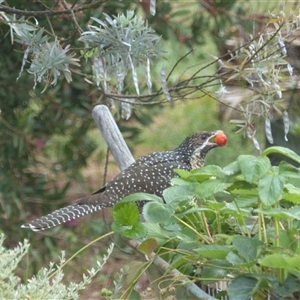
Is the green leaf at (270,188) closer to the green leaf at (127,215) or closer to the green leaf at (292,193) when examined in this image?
the green leaf at (292,193)

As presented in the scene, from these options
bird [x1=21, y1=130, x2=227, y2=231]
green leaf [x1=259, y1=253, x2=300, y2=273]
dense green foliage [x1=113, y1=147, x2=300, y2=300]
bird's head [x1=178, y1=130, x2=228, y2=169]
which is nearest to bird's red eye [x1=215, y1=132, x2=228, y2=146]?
bird's head [x1=178, y1=130, x2=228, y2=169]

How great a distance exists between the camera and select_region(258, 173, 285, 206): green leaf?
1.74m

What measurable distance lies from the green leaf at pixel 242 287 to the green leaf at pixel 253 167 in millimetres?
210

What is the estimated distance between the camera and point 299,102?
13.5 ft

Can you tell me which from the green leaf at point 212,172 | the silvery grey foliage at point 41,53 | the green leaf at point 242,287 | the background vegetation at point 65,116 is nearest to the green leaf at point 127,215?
the green leaf at point 212,172

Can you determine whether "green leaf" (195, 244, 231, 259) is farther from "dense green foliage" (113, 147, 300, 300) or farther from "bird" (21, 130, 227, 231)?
"bird" (21, 130, 227, 231)

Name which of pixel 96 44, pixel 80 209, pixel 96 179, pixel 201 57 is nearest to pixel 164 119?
pixel 96 179

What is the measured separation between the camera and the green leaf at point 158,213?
1.87 metres

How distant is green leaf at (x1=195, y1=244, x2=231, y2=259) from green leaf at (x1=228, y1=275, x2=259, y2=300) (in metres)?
0.07

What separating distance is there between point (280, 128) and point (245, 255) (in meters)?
2.36

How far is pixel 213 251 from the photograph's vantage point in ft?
6.01

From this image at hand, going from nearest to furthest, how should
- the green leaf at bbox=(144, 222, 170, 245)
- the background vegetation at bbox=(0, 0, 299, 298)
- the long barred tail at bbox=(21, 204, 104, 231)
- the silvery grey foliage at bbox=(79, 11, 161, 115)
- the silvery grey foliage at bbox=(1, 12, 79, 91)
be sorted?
1. the green leaf at bbox=(144, 222, 170, 245)
2. the silvery grey foliage at bbox=(79, 11, 161, 115)
3. the silvery grey foliage at bbox=(1, 12, 79, 91)
4. the long barred tail at bbox=(21, 204, 104, 231)
5. the background vegetation at bbox=(0, 0, 299, 298)

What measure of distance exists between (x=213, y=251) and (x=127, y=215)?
25 centimetres

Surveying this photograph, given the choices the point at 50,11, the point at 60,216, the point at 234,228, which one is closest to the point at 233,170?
the point at 234,228
